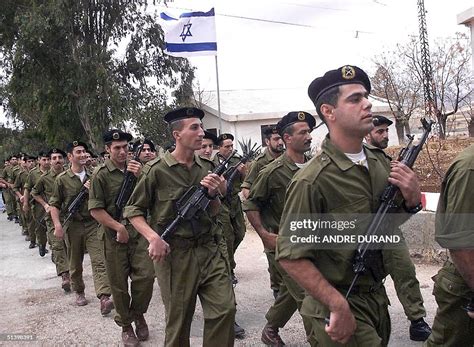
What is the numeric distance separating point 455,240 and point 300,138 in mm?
2129

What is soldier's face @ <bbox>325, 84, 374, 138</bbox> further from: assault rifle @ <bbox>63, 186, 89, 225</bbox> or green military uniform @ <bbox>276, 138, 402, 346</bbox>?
assault rifle @ <bbox>63, 186, 89, 225</bbox>

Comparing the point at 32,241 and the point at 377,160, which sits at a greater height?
the point at 377,160

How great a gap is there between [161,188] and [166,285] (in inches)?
27.8

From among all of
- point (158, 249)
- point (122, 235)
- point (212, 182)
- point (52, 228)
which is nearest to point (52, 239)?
point (52, 228)

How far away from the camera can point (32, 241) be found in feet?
36.0

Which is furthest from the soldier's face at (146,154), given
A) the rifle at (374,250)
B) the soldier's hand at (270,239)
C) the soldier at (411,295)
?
the rifle at (374,250)

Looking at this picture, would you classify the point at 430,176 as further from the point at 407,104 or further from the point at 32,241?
the point at 407,104

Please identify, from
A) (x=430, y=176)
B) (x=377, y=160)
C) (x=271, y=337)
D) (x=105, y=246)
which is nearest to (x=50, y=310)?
(x=105, y=246)

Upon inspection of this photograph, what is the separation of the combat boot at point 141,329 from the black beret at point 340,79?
3.29 metres

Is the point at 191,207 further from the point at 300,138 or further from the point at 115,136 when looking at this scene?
the point at 115,136

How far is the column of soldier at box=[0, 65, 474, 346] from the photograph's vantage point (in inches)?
93.4

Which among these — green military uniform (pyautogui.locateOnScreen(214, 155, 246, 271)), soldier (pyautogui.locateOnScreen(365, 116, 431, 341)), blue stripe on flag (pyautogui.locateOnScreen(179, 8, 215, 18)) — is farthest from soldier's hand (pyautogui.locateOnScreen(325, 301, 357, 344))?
blue stripe on flag (pyautogui.locateOnScreen(179, 8, 215, 18))

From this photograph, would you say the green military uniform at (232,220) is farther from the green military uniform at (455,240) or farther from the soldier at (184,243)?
the green military uniform at (455,240)

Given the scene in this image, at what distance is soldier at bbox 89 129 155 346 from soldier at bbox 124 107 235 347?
1.06 metres
